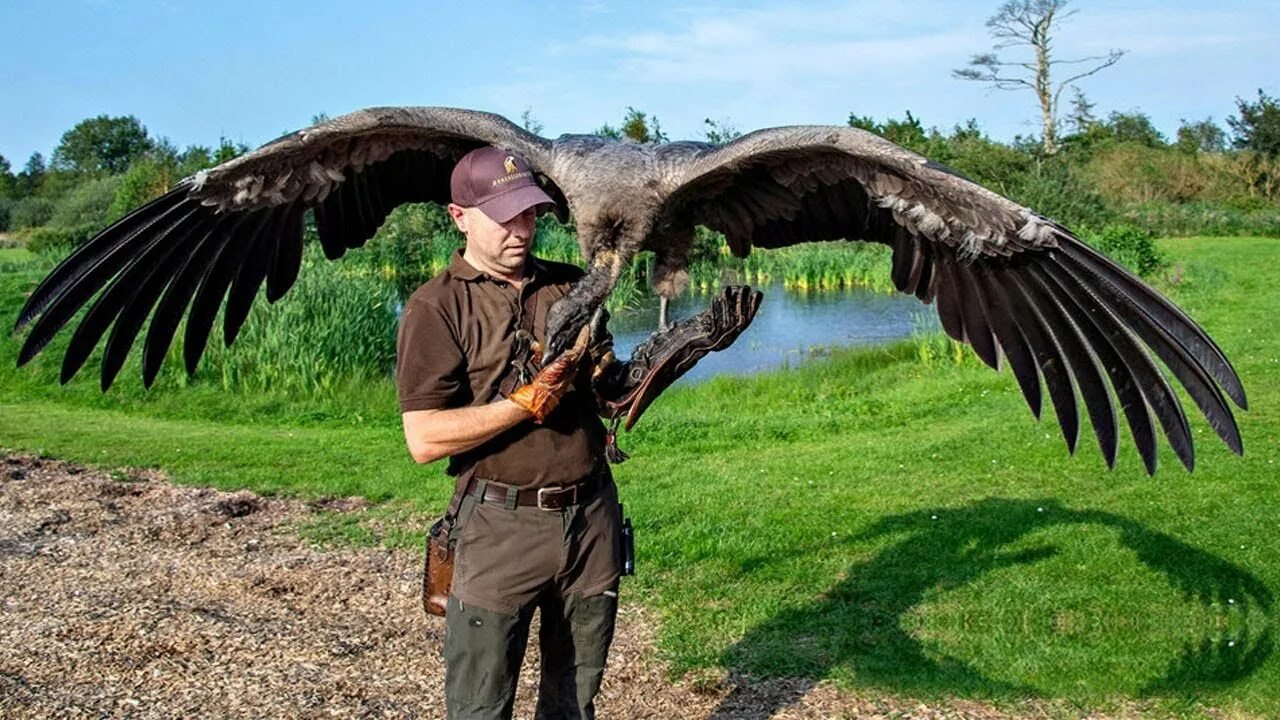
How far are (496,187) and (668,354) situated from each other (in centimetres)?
78

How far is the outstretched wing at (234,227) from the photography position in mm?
4160

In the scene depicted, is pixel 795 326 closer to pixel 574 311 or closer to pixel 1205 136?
pixel 574 311

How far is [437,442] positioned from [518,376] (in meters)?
0.32

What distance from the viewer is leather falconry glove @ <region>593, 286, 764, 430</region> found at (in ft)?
12.2

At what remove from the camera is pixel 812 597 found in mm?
6102

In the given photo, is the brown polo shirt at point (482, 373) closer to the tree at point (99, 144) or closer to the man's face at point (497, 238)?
the man's face at point (497, 238)

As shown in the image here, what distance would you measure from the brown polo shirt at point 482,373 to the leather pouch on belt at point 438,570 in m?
0.20

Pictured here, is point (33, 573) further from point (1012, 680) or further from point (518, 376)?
point (1012, 680)

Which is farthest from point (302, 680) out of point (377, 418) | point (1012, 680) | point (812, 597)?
point (377, 418)

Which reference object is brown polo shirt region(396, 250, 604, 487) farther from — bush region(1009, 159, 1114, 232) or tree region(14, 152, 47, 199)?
tree region(14, 152, 47, 199)

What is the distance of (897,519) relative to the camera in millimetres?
7367

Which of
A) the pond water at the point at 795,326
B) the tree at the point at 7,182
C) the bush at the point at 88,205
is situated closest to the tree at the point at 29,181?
the tree at the point at 7,182

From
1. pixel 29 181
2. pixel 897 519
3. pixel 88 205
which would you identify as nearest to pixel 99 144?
pixel 29 181

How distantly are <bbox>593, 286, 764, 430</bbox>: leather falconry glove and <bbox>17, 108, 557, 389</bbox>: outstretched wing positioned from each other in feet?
3.15
